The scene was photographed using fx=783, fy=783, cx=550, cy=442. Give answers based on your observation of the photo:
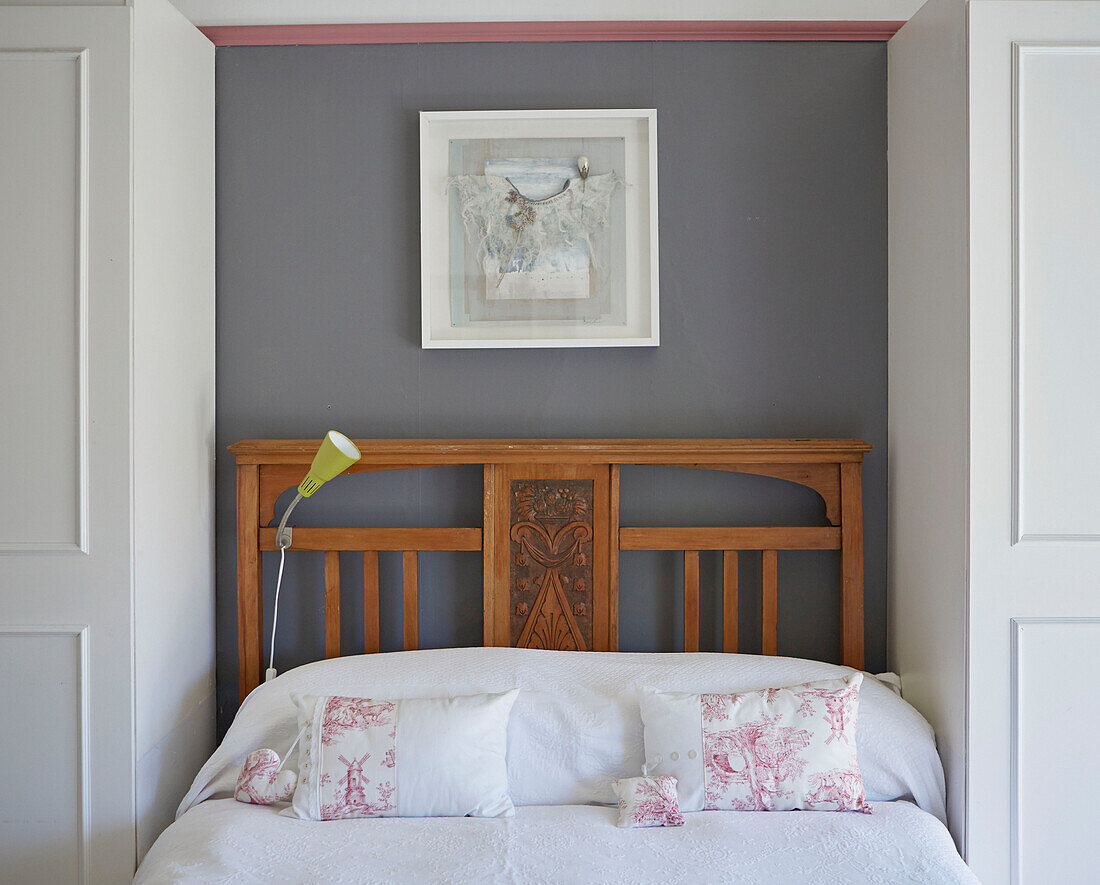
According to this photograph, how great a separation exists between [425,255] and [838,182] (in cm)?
116

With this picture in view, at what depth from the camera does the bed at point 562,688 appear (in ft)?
4.91

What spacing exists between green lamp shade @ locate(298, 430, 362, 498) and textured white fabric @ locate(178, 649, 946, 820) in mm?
455

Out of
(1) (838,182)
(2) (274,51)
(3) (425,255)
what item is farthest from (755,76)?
(2) (274,51)

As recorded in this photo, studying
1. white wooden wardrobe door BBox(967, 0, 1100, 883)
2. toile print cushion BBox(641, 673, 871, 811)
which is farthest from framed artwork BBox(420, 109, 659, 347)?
toile print cushion BBox(641, 673, 871, 811)

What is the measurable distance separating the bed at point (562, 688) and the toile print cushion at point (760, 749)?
1.6 inches

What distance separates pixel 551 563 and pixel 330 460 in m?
0.63

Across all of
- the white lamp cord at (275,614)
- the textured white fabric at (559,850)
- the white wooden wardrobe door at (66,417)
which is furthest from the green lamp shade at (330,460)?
the textured white fabric at (559,850)

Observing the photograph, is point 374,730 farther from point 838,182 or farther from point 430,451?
point 838,182

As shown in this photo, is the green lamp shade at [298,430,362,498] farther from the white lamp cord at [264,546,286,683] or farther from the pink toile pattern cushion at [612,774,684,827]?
the pink toile pattern cushion at [612,774,684,827]

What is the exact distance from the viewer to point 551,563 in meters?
2.09

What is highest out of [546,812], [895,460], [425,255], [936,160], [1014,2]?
[1014,2]

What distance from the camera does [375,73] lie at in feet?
7.16

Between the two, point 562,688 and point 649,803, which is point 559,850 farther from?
point 562,688

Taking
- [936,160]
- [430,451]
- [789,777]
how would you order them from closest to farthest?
1. [789,777]
2. [936,160]
3. [430,451]
